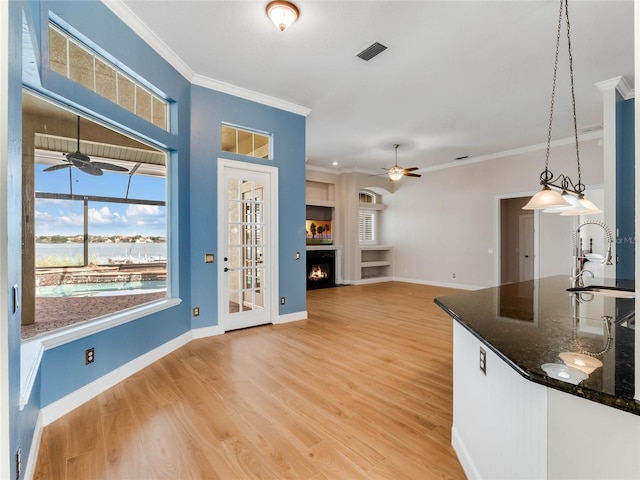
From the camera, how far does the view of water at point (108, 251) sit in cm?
240

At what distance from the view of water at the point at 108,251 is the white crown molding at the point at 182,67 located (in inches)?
81.1

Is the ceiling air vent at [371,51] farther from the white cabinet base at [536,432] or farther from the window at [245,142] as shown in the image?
the white cabinet base at [536,432]

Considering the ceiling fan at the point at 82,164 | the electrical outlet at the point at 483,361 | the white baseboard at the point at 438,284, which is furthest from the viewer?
the white baseboard at the point at 438,284

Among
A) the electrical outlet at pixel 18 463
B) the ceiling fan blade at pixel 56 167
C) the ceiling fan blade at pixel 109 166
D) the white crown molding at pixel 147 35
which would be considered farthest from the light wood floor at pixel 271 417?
the white crown molding at pixel 147 35

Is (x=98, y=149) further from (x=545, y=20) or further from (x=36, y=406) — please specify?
(x=545, y=20)

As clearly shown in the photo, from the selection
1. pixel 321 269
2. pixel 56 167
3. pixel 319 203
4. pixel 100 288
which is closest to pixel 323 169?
pixel 319 203

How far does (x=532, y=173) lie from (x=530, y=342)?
6904mm

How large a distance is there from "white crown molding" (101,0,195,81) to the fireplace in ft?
17.2

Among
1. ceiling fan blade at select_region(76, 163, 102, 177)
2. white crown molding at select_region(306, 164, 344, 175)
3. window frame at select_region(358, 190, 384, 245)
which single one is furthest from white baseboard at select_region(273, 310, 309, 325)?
window frame at select_region(358, 190, 384, 245)

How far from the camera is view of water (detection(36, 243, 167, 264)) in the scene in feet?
7.87

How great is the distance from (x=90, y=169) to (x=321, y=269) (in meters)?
6.14

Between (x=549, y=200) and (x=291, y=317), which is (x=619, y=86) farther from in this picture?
(x=291, y=317)

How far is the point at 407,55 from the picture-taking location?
335 centimetres

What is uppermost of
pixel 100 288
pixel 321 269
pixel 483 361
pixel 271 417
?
pixel 100 288
